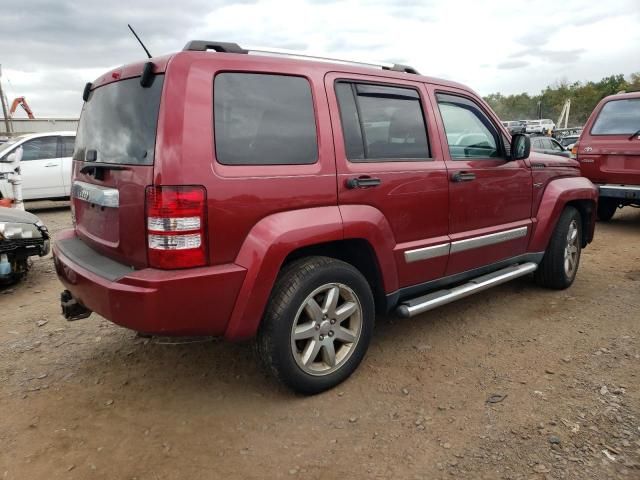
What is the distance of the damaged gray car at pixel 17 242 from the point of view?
4.77 metres

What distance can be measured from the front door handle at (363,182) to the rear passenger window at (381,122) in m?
0.13

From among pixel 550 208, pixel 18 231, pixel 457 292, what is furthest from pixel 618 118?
pixel 18 231

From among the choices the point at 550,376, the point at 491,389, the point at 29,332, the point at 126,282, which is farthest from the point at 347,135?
the point at 29,332

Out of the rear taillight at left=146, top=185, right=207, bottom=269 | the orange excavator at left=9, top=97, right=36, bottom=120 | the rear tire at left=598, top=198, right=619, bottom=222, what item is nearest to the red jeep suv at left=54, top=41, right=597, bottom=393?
the rear taillight at left=146, top=185, right=207, bottom=269

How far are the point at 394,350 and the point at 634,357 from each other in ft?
5.21

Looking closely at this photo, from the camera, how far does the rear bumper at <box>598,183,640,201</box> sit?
7129mm

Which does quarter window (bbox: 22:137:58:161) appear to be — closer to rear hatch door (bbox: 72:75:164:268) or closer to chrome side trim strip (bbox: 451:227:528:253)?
rear hatch door (bbox: 72:75:164:268)

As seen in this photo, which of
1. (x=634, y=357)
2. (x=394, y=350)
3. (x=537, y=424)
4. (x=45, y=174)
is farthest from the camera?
(x=45, y=174)

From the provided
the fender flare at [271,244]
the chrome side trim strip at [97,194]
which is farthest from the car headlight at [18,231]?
the fender flare at [271,244]

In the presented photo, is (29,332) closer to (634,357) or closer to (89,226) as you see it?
(89,226)

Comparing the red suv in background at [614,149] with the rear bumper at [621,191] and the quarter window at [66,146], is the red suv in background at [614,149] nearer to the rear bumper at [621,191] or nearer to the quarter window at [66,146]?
the rear bumper at [621,191]

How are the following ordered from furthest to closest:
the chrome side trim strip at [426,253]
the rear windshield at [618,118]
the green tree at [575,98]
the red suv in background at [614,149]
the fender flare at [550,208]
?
the green tree at [575,98]
the rear windshield at [618,118]
the red suv in background at [614,149]
the fender flare at [550,208]
the chrome side trim strip at [426,253]

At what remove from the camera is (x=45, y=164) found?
1025 cm

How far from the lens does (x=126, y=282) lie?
242 cm
